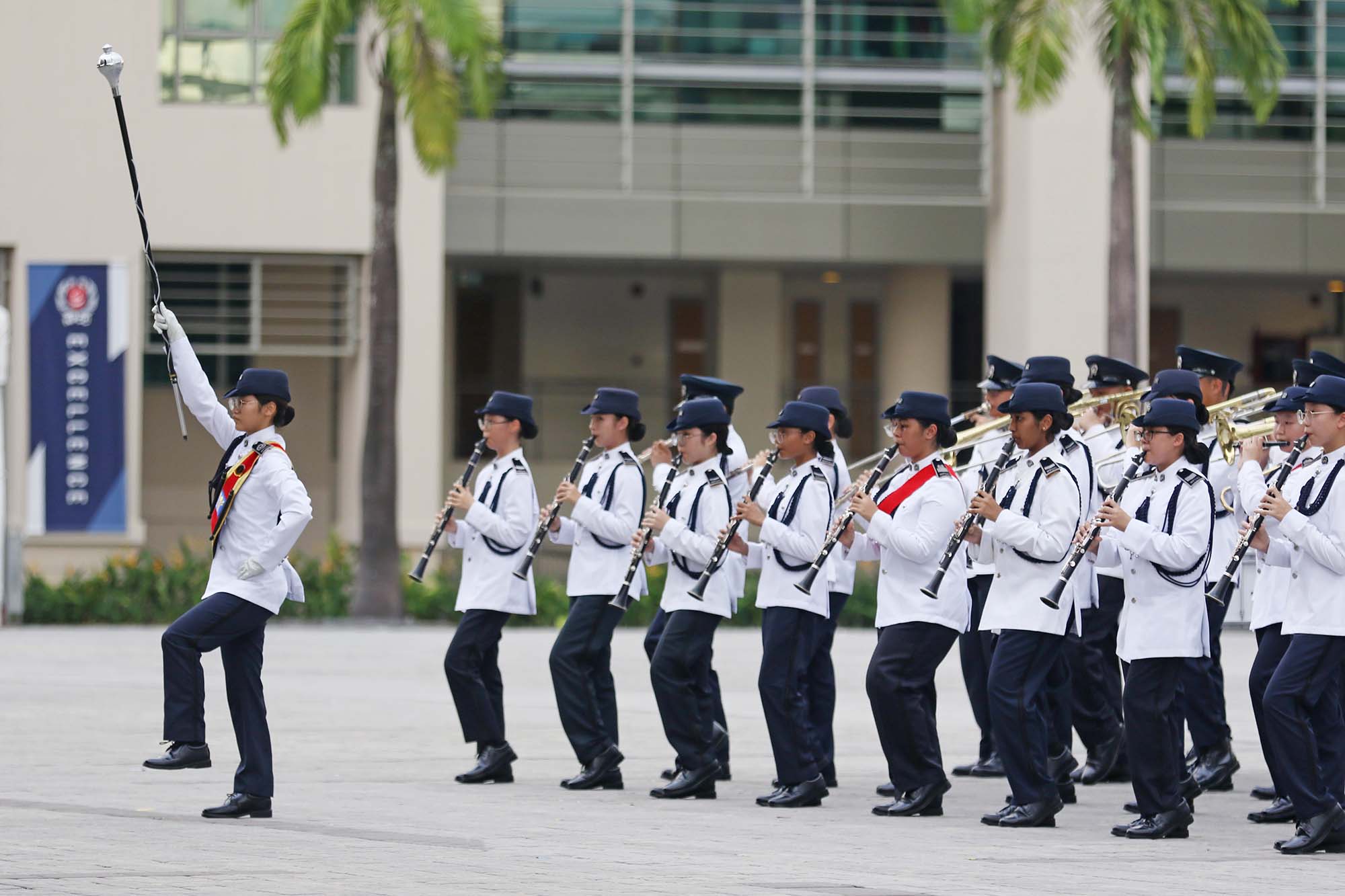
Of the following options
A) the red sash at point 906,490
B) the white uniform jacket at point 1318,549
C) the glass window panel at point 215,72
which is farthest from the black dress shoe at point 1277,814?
the glass window panel at point 215,72

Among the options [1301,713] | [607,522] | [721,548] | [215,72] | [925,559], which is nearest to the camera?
[1301,713]

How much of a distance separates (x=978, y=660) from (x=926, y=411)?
7.56 ft

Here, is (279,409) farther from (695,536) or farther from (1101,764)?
(1101,764)

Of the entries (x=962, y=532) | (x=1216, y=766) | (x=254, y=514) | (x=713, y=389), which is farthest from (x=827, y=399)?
(x=254, y=514)

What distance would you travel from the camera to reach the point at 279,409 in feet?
34.5

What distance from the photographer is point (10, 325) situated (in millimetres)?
27203

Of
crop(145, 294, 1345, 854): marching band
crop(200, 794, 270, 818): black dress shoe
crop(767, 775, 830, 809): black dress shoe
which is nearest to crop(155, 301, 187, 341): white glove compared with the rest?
crop(145, 294, 1345, 854): marching band

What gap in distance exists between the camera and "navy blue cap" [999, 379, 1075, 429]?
10.5m

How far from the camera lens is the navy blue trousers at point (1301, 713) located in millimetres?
9688

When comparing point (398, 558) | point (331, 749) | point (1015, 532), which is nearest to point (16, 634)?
point (398, 558)

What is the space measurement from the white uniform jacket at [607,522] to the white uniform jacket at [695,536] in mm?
232

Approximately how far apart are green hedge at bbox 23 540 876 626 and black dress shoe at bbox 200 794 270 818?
13684mm

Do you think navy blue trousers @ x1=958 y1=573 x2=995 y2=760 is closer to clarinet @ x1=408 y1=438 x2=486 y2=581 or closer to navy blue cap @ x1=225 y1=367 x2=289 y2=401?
clarinet @ x1=408 y1=438 x2=486 y2=581

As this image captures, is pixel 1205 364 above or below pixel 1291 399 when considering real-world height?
above
